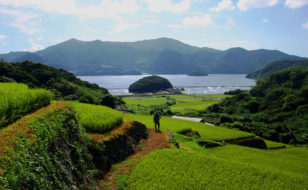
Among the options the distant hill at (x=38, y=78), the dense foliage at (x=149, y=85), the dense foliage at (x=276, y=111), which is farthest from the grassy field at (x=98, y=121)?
the dense foliage at (x=149, y=85)

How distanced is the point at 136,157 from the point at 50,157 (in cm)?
728

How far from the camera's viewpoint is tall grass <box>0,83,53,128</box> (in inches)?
308

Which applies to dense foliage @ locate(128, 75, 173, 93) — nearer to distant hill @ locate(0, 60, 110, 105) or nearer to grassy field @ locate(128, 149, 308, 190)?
distant hill @ locate(0, 60, 110, 105)

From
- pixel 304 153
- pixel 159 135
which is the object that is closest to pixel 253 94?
pixel 304 153

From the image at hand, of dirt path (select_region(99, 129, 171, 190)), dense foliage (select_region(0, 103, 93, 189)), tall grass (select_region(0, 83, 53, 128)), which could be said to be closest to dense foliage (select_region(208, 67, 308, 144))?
dirt path (select_region(99, 129, 171, 190))

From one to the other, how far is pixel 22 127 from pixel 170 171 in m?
7.70

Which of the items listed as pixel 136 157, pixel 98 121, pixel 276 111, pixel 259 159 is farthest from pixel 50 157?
pixel 276 111

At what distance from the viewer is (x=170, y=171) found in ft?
36.9

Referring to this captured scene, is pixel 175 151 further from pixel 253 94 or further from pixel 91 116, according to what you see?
pixel 253 94

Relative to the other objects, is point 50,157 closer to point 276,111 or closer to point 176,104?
point 276,111

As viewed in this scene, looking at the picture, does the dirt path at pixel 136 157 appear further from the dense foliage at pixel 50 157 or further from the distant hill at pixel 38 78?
the distant hill at pixel 38 78

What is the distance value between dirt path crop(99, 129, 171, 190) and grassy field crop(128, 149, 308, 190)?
72 cm

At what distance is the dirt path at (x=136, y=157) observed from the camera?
10453 millimetres

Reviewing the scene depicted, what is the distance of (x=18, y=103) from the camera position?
8.85 m
